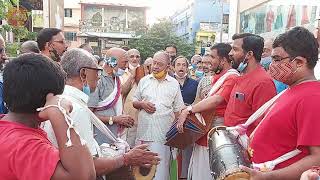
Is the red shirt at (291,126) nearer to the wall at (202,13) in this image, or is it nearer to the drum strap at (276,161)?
the drum strap at (276,161)

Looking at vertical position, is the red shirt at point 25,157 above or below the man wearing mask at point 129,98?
above

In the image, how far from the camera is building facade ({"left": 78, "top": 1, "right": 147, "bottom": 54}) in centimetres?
4802

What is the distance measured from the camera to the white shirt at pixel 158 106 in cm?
543

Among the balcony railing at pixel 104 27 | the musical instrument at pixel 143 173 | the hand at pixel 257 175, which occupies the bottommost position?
the musical instrument at pixel 143 173

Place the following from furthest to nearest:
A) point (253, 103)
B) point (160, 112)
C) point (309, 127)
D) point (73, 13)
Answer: point (73, 13) → point (160, 112) → point (253, 103) → point (309, 127)

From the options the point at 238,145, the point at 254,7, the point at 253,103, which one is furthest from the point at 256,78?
the point at 254,7

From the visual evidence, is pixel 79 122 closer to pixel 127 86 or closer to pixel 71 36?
pixel 127 86

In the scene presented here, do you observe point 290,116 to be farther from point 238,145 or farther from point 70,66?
point 70,66

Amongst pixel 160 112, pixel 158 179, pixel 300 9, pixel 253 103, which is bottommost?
pixel 158 179

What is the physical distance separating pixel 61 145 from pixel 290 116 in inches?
54.7

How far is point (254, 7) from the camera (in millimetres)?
22844

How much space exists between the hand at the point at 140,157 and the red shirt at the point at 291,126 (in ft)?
2.28

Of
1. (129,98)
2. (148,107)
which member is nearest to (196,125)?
(148,107)

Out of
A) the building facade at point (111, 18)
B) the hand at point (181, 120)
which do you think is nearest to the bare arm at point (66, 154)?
the hand at point (181, 120)
